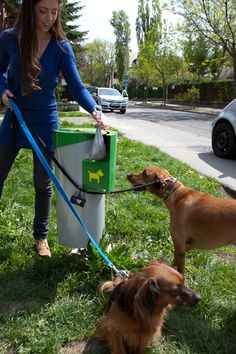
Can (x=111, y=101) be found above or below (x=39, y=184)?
above

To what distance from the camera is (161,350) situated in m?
2.69

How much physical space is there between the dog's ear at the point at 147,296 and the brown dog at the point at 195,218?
133 centimetres

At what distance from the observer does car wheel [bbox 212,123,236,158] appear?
950 centimetres

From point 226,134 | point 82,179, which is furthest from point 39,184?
point 226,134

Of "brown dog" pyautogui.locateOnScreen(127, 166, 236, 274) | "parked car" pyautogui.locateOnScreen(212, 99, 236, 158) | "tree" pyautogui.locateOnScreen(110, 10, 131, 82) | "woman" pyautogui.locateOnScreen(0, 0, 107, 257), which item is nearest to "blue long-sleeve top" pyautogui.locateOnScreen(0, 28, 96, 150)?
"woman" pyautogui.locateOnScreen(0, 0, 107, 257)

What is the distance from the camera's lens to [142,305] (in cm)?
227

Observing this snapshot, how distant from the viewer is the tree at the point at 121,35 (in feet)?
246

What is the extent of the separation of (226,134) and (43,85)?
726 cm

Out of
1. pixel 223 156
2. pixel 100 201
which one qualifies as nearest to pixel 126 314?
pixel 100 201

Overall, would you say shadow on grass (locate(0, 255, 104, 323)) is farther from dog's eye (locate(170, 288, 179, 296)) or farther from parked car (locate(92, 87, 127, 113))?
parked car (locate(92, 87, 127, 113))

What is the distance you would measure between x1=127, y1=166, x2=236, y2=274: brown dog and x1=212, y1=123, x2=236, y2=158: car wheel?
20.2ft

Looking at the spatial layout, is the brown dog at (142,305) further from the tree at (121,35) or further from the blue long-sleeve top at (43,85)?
the tree at (121,35)

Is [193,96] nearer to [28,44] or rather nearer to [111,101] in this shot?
[111,101]

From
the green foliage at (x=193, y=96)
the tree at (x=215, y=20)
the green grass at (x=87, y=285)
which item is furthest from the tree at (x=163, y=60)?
the green grass at (x=87, y=285)
